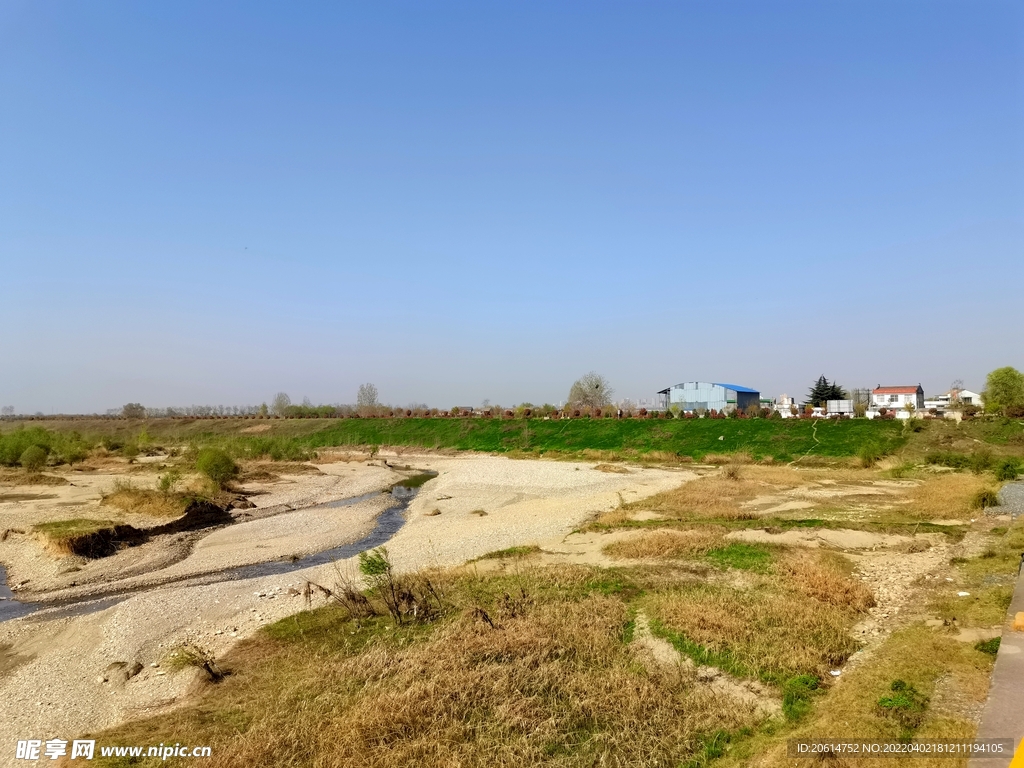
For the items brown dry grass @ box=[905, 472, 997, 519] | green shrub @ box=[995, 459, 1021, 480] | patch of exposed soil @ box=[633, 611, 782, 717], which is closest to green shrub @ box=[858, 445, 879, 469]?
green shrub @ box=[995, 459, 1021, 480]

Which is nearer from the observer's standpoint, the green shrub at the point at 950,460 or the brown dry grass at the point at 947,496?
the brown dry grass at the point at 947,496

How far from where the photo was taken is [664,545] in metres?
19.5

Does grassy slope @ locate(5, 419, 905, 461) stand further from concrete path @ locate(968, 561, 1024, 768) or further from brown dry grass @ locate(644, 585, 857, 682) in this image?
concrete path @ locate(968, 561, 1024, 768)

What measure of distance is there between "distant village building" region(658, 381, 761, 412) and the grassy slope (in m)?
20.9

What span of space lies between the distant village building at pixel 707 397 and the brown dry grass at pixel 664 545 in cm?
6441

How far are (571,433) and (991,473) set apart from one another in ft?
136

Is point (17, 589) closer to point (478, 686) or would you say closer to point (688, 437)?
point (478, 686)

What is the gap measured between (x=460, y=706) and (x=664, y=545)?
1217 cm

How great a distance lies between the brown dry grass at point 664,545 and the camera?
1886cm

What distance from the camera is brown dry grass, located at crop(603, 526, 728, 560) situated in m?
18.9

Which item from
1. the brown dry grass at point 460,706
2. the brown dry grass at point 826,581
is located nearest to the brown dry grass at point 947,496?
the brown dry grass at point 826,581

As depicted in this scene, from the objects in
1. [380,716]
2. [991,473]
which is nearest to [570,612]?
[380,716]

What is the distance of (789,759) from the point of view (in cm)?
688

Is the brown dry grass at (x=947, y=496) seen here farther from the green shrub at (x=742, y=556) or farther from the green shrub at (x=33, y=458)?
the green shrub at (x=33, y=458)
